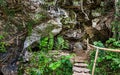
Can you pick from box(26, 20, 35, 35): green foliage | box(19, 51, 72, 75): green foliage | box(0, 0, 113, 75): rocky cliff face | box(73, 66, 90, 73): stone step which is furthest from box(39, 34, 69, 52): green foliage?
box(73, 66, 90, 73): stone step

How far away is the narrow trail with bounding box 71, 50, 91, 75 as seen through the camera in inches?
276

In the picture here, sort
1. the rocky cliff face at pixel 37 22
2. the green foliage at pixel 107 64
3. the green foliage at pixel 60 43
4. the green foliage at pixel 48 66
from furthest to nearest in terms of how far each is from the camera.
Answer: the green foliage at pixel 60 43 < the rocky cliff face at pixel 37 22 < the green foliage at pixel 48 66 < the green foliage at pixel 107 64

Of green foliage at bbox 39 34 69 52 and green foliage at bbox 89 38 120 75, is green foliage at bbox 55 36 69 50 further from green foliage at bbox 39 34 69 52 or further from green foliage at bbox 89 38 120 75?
green foliage at bbox 89 38 120 75

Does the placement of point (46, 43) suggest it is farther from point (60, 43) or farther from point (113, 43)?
point (113, 43)

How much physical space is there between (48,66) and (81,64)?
43.6 inches

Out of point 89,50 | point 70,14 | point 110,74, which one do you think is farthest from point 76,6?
point 110,74

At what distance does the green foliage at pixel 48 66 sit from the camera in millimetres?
7617

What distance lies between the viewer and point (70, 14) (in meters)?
9.70

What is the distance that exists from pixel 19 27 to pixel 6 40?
73cm

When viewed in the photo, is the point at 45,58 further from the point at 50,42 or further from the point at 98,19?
the point at 98,19

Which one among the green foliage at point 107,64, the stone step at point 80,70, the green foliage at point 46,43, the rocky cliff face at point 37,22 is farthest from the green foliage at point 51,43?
the stone step at point 80,70

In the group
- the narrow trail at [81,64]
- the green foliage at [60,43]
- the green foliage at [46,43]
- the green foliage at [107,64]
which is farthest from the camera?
the green foliage at [60,43]

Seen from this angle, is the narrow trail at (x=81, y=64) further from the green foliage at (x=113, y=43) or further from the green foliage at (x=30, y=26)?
the green foliage at (x=30, y=26)

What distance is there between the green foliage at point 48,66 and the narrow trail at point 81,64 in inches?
12.9
